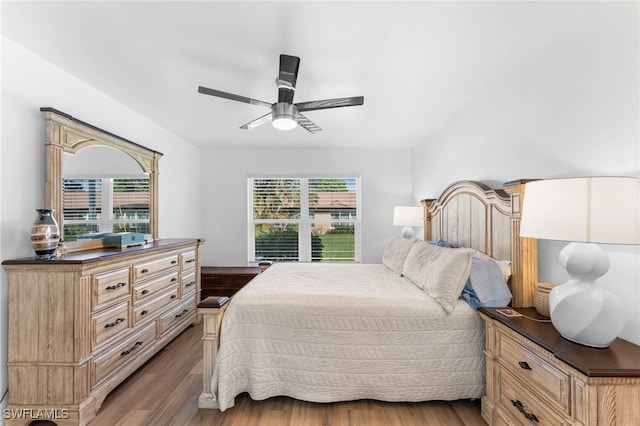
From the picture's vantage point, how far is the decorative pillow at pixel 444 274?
187cm

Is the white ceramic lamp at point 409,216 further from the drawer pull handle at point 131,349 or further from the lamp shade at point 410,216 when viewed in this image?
the drawer pull handle at point 131,349

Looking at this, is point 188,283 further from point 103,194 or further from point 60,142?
point 60,142

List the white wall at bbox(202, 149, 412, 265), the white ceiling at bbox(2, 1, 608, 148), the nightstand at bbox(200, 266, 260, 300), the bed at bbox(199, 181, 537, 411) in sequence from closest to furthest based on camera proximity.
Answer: the white ceiling at bbox(2, 1, 608, 148)
the bed at bbox(199, 181, 537, 411)
the nightstand at bbox(200, 266, 260, 300)
the white wall at bbox(202, 149, 412, 265)

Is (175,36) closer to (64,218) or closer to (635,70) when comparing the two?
(64,218)

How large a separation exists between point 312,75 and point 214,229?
10.6 ft

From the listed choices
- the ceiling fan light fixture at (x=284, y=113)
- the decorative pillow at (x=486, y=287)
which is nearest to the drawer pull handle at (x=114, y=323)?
the ceiling fan light fixture at (x=284, y=113)

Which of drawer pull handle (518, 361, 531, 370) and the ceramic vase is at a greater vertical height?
the ceramic vase

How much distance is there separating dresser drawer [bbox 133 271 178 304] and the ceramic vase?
0.63 m

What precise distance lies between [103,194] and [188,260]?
109 cm

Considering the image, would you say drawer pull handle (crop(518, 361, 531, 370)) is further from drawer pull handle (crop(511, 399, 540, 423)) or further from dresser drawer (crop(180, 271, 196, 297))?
dresser drawer (crop(180, 271, 196, 297))

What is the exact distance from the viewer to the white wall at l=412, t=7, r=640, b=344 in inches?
52.8

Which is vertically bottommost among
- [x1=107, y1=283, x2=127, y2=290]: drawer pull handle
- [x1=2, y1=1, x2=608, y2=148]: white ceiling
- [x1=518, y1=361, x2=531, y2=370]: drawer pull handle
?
[x1=518, y1=361, x2=531, y2=370]: drawer pull handle

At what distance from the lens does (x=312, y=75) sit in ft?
7.00

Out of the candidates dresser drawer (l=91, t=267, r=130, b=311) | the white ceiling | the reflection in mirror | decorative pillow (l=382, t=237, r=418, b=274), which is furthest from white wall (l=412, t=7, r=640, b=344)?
the reflection in mirror
